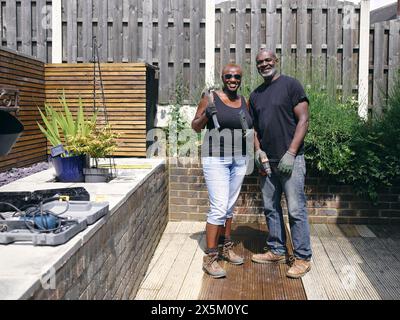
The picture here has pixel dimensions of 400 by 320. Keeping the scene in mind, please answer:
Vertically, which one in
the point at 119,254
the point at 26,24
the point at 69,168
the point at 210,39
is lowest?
the point at 119,254

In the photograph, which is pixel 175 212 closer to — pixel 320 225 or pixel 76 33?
pixel 320 225

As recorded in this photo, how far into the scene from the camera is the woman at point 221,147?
4.24m

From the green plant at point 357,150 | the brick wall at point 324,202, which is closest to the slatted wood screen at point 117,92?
the brick wall at point 324,202

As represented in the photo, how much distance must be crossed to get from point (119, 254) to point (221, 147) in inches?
53.8

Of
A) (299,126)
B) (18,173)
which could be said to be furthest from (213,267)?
(18,173)

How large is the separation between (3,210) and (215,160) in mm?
1799

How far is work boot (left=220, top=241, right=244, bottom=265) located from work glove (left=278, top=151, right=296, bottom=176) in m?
0.91

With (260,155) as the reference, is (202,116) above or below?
above

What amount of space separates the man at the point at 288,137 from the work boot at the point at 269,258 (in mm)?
312

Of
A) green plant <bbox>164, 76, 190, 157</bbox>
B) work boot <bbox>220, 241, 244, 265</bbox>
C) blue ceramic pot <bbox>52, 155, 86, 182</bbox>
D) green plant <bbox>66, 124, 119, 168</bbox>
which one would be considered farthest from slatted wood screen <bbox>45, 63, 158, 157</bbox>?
work boot <bbox>220, 241, 244, 265</bbox>

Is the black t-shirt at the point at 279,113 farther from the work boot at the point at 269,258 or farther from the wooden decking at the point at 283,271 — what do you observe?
the wooden decking at the point at 283,271

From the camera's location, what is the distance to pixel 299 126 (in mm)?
4211

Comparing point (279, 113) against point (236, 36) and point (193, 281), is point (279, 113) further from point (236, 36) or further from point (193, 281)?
point (236, 36)

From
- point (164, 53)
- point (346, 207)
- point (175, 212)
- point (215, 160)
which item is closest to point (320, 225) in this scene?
point (346, 207)
